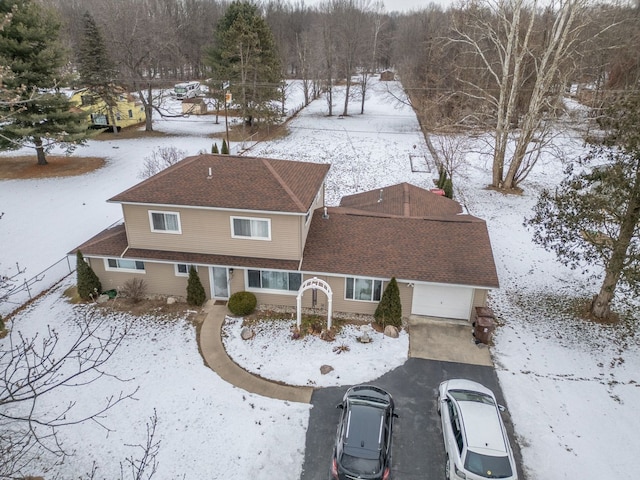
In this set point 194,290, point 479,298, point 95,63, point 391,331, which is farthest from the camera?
point 95,63

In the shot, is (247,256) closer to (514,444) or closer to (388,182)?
(514,444)

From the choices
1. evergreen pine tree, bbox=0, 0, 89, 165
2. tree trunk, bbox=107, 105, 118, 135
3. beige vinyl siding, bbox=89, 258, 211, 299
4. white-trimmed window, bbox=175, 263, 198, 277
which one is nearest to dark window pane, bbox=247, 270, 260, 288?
beige vinyl siding, bbox=89, 258, 211, 299

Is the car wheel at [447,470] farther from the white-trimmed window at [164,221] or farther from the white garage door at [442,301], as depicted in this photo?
the white-trimmed window at [164,221]

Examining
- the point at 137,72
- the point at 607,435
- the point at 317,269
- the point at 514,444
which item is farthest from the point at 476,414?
the point at 137,72

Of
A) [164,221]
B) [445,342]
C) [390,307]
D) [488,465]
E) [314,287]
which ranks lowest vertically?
[445,342]

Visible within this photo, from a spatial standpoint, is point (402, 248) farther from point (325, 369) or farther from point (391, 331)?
point (325, 369)

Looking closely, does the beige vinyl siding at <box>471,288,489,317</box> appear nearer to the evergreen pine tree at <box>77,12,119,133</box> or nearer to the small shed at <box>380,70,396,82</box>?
the evergreen pine tree at <box>77,12,119,133</box>

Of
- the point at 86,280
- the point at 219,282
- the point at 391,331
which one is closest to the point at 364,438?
the point at 391,331
